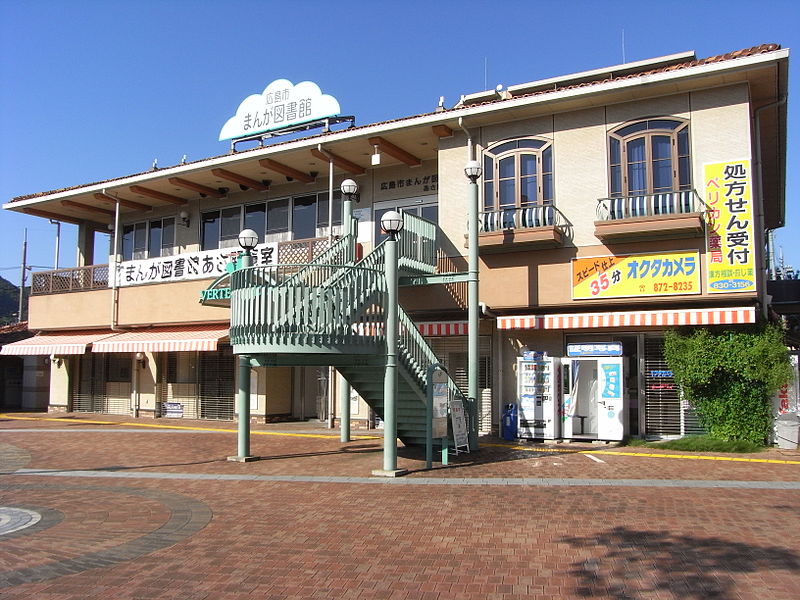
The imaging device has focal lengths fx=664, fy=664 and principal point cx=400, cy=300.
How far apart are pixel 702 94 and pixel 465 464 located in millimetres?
9526

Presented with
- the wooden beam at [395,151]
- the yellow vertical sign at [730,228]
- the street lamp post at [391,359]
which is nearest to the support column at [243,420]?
the street lamp post at [391,359]

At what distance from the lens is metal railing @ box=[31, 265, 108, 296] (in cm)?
2311

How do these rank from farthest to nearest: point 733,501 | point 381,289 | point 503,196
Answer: point 503,196 → point 381,289 → point 733,501

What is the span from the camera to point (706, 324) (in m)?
13.8

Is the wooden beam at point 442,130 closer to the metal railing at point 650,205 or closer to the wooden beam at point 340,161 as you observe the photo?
the wooden beam at point 340,161

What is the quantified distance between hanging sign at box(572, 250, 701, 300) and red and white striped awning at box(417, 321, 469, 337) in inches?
108

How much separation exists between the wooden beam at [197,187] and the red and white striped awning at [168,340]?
4655mm

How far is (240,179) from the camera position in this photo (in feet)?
69.3

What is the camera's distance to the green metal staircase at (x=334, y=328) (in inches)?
441

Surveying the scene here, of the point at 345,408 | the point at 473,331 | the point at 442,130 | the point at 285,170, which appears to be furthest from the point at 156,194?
the point at 473,331

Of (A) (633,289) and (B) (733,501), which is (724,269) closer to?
(A) (633,289)

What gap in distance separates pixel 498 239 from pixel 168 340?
10.5 metres

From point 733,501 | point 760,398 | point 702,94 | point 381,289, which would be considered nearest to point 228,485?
point 381,289

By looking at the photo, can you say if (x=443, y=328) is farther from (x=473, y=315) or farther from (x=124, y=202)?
(x=124, y=202)
